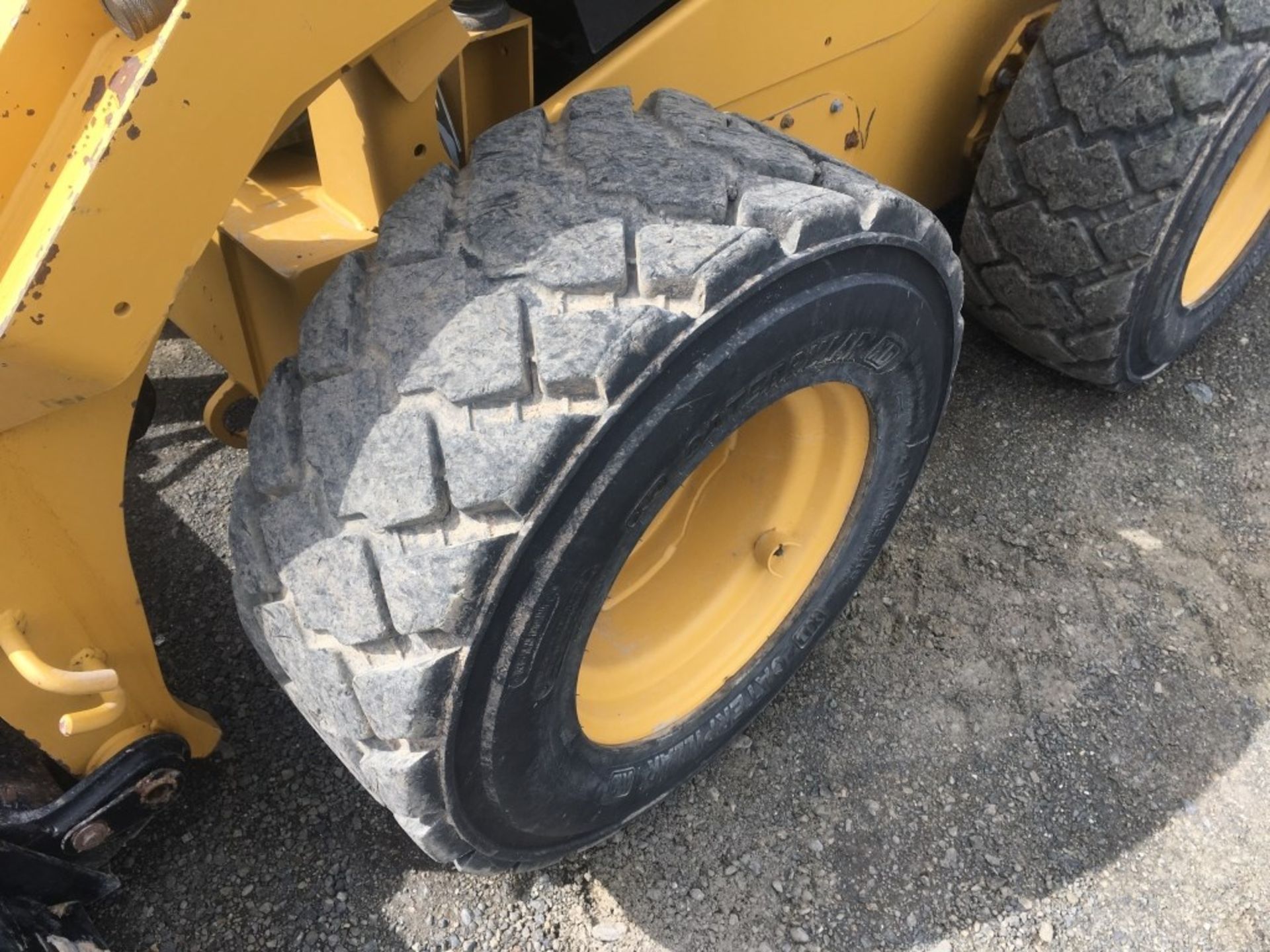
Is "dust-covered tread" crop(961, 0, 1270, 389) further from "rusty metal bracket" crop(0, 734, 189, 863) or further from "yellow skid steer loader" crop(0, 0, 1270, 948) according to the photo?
"rusty metal bracket" crop(0, 734, 189, 863)

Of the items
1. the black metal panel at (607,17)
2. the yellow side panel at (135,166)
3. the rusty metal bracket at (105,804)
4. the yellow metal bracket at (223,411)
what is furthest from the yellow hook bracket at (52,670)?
the black metal panel at (607,17)

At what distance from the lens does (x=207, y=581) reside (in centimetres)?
224

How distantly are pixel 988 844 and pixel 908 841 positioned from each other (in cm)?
15

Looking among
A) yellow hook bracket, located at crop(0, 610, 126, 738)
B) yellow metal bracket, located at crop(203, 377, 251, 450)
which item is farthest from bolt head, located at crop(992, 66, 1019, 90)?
yellow hook bracket, located at crop(0, 610, 126, 738)

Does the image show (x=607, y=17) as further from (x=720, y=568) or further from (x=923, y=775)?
(x=923, y=775)

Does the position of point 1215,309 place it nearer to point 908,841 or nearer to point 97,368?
point 908,841

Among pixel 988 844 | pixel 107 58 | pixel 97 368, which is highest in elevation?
pixel 107 58

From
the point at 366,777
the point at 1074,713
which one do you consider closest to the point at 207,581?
the point at 366,777

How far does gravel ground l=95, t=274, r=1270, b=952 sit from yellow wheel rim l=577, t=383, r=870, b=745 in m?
0.31

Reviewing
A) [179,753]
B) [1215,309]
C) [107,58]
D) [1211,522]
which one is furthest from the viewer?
[1215,309]

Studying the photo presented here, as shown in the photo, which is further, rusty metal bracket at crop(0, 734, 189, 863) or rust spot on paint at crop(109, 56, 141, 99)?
rusty metal bracket at crop(0, 734, 189, 863)

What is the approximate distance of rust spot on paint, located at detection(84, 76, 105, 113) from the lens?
0.93 metres

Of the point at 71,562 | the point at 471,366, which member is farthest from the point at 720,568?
the point at 71,562

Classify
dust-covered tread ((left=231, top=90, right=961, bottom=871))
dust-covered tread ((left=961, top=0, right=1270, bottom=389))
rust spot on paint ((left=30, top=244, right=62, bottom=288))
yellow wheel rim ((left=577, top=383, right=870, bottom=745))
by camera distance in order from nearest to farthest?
rust spot on paint ((left=30, top=244, right=62, bottom=288)), dust-covered tread ((left=231, top=90, right=961, bottom=871)), yellow wheel rim ((left=577, top=383, right=870, bottom=745)), dust-covered tread ((left=961, top=0, right=1270, bottom=389))
